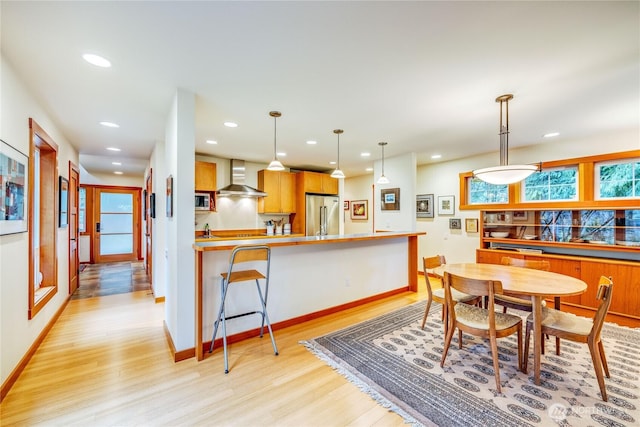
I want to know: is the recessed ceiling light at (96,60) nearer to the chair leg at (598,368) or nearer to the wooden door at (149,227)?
the wooden door at (149,227)

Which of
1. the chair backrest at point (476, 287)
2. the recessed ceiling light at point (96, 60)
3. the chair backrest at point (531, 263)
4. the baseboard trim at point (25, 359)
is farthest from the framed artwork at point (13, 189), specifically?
the chair backrest at point (531, 263)

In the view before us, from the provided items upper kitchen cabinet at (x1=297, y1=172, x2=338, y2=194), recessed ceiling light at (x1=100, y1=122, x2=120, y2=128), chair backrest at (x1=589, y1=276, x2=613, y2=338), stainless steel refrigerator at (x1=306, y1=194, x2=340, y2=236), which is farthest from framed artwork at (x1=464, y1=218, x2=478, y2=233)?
recessed ceiling light at (x1=100, y1=122, x2=120, y2=128)

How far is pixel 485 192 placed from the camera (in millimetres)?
5074

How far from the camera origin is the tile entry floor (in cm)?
496

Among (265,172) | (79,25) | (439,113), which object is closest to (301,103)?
(439,113)

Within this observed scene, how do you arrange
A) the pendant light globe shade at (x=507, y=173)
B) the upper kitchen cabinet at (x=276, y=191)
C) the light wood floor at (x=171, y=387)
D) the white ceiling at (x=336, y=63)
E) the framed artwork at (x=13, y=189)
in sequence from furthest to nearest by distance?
the upper kitchen cabinet at (x=276, y=191), the pendant light globe shade at (x=507, y=173), the framed artwork at (x=13, y=189), the light wood floor at (x=171, y=387), the white ceiling at (x=336, y=63)

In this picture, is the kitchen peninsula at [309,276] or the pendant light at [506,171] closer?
the pendant light at [506,171]

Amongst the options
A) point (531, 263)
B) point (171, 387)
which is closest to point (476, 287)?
point (531, 263)

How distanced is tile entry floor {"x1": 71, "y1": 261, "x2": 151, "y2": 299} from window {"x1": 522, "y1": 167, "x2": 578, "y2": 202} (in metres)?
6.79

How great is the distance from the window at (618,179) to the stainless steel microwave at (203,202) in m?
6.17

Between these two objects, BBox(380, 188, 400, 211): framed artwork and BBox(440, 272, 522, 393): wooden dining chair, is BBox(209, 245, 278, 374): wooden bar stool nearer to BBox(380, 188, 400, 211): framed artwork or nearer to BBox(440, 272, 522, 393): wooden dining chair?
BBox(440, 272, 522, 393): wooden dining chair

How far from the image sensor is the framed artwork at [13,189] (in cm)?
200

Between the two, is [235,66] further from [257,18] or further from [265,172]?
[265,172]

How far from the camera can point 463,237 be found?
215 inches
